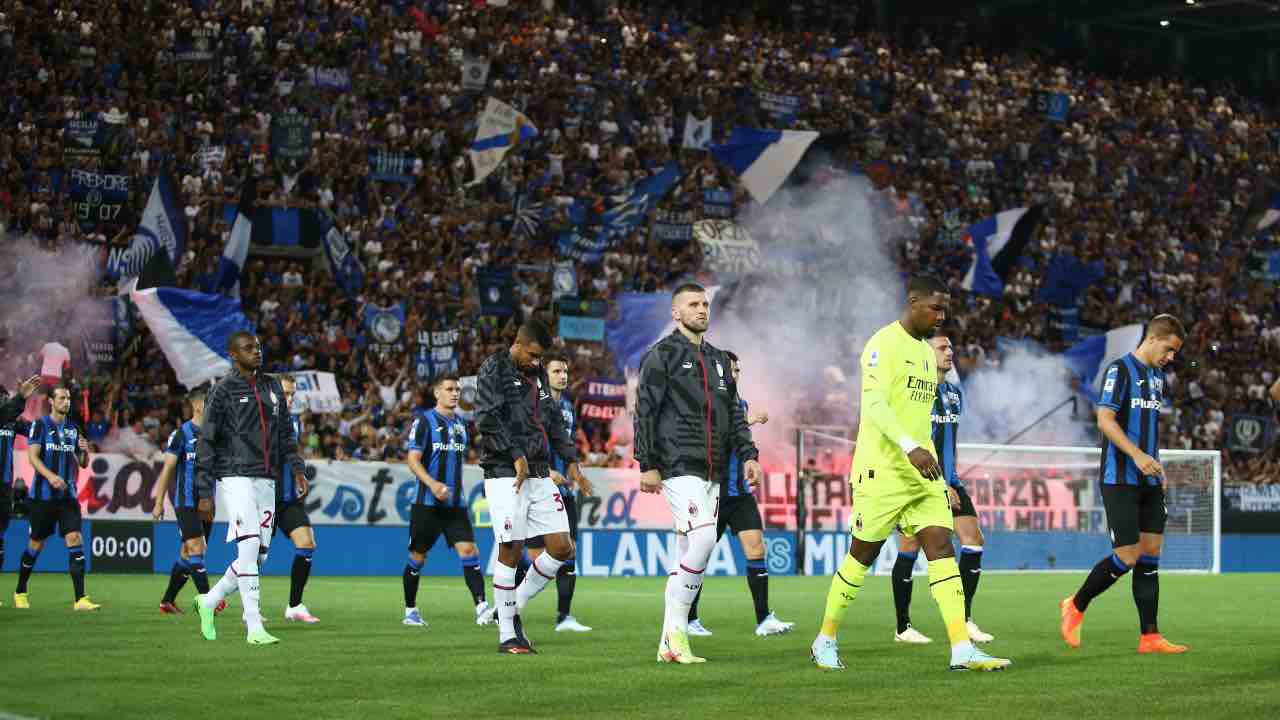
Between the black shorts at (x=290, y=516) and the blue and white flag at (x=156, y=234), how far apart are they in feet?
49.0

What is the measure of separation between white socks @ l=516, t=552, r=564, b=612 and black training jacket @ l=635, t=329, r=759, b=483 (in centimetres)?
203

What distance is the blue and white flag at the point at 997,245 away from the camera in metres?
40.3

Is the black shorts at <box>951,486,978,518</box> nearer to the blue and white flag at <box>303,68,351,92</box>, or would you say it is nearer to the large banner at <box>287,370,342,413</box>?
the large banner at <box>287,370,342,413</box>

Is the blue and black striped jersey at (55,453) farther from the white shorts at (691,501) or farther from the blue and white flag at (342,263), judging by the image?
the blue and white flag at (342,263)

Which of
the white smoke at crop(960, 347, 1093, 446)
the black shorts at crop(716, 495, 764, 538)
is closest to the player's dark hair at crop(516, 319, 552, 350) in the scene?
the black shorts at crop(716, 495, 764, 538)

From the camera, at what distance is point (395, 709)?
895 cm

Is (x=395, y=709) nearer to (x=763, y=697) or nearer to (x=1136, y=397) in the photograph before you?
(x=763, y=697)

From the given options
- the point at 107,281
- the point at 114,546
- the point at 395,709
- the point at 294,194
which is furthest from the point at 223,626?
the point at 294,194

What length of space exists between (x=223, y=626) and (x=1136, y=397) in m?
8.14

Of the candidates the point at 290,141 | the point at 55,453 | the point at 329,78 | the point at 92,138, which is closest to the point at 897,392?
the point at 55,453

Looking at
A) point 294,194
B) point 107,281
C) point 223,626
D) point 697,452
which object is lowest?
point 223,626

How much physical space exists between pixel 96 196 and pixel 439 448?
1712 cm

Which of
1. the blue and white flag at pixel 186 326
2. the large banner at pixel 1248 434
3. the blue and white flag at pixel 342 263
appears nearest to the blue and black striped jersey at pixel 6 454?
the blue and white flag at pixel 186 326

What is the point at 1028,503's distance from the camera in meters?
30.9
